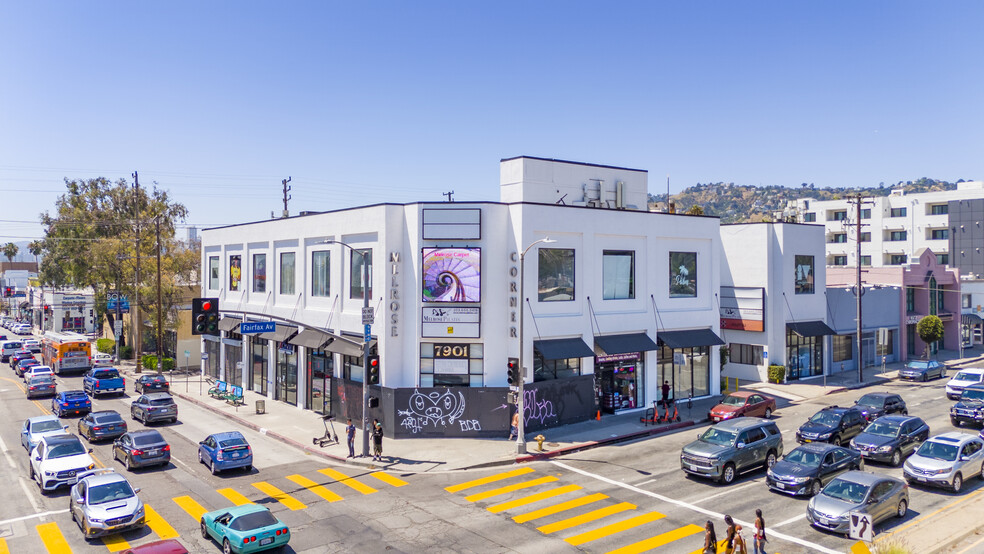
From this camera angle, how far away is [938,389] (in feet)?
144

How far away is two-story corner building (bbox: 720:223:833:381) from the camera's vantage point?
46.2m

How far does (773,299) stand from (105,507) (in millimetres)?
41974

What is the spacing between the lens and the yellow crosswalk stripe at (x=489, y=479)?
23656 mm

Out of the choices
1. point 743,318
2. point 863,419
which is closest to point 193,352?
point 743,318

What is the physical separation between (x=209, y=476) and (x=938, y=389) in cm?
4541

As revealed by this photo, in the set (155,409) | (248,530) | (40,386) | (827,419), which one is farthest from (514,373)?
(40,386)

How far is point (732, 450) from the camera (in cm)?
2386

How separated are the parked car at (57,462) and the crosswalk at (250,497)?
3534 millimetres

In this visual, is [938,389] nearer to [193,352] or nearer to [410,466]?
[410,466]

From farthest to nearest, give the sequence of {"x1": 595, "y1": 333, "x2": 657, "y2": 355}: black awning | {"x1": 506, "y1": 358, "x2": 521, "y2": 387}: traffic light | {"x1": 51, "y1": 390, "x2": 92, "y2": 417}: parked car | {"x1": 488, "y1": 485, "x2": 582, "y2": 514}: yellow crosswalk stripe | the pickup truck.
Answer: the pickup truck
{"x1": 51, "y1": 390, "x2": 92, "y2": 417}: parked car
{"x1": 595, "y1": 333, "x2": 657, "y2": 355}: black awning
{"x1": 506, "y1": 358, "x2": 521, "y2": 387}: traffic light
{"x1": 488, "y1": 485, "x2": 582, "y2": 514}: yellow crosswalk stripe

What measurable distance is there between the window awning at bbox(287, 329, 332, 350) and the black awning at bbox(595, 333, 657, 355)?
1503 cm

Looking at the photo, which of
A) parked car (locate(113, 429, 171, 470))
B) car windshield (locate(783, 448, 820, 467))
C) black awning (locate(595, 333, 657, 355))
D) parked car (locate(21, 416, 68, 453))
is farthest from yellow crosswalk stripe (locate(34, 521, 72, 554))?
black awning (locate(595, 333, 657, 355))

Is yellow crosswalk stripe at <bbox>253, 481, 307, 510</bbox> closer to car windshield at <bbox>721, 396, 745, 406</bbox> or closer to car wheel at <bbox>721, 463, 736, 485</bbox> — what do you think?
car wheel at <bbox>721, 463, 736, 485</bbox>

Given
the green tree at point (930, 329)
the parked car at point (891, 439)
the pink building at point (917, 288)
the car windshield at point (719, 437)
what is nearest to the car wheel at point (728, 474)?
the car windshield at point (719, 437)
